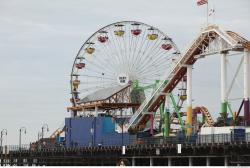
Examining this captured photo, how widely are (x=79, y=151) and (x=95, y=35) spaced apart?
25.2 metres

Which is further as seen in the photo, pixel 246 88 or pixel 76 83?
pixel 76 83

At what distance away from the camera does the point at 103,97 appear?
352ft

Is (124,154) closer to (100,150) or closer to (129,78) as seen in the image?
(100,150)

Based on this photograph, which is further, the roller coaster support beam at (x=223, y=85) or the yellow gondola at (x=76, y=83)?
the yellow gondola at (x=76, y=83)

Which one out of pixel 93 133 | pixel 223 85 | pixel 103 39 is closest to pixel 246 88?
pixel 223 85

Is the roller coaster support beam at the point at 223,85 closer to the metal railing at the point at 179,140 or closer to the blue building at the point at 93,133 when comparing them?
the metal railing at the point at 179,140

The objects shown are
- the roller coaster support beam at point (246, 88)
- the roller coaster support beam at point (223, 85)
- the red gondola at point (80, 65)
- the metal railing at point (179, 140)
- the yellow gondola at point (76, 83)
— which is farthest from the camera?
the yellow gondola at point (76, 83)

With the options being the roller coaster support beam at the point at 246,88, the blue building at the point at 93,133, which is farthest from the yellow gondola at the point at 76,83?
the roller coaster support beam at the point at 246,88

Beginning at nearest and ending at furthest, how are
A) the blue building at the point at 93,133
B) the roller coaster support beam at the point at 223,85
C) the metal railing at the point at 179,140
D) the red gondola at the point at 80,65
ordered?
the metal railing at the point at 179,140
the roller coaster support beam at the point at 223,85
the blue building at the point at 93,133
the red gondola at the point at 80,65

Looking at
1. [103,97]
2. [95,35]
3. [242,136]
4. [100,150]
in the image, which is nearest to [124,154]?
[100,150]

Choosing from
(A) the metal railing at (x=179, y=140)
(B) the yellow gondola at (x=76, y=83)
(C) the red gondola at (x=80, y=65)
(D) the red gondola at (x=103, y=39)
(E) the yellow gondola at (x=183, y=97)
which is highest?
(D) the red gondola at (x=103, y=39)

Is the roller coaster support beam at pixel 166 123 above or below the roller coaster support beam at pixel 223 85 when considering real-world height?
below

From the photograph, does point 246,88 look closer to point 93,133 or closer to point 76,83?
point 93,133

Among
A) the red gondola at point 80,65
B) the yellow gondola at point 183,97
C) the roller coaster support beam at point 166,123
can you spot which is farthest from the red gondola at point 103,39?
the roller coaster support beam at point 166,123
